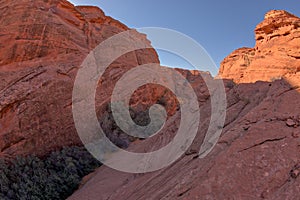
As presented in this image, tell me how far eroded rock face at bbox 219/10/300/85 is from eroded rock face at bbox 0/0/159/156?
21.2 feet

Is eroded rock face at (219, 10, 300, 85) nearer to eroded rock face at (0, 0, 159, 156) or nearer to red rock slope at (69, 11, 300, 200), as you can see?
red rock slope at (69, 11, 300, 200)

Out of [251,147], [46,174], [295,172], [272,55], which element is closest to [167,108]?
[46,174]

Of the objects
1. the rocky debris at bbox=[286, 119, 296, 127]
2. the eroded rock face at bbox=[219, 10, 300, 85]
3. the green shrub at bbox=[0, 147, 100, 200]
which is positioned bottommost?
the green shrub at bbox=[0, 147, 100, 200]

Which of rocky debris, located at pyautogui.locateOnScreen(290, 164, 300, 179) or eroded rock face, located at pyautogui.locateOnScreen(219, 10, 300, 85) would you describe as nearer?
rocky debris, located at pyautogui.locateOnScreen(290, 164, 300, 179)

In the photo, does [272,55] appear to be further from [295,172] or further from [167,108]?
[167,108]

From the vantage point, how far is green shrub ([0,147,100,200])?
21.1ft

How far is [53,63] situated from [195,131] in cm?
823

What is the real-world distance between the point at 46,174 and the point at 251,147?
6369mm

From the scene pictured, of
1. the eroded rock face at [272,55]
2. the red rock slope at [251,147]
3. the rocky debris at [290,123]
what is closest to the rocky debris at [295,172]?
the red rock slope at [251,147]

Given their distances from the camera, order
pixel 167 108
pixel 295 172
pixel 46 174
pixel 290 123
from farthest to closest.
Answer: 1. pixel 167 108
2. pixel 46 174
3. pixel 290 123
4. pixel 295 172

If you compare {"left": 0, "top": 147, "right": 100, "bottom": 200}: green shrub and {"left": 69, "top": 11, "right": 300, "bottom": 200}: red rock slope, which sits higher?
{"left": 69, "top": 11, "right": 300, "bottom": 200}: red rock slope

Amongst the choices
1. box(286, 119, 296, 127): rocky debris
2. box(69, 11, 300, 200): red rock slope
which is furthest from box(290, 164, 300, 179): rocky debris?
box(286, 119, 296, 127): rocky debris

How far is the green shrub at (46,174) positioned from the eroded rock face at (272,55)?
5345 mm

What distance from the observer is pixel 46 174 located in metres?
7.32
